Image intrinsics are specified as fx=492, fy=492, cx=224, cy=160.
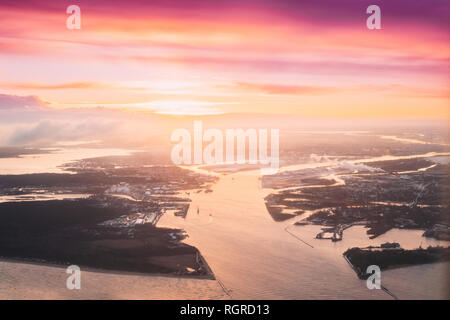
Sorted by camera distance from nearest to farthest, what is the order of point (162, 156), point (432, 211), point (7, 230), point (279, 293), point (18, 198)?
1. point (279, 293)
2. point (7, 230)
3. point (432, 211)
4. point (18, 198)
5. point (162, 156)

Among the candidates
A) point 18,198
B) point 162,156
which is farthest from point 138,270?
point 162,156

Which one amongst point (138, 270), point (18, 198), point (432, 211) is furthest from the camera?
point (18, 198)

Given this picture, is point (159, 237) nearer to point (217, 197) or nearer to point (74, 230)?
point (74, 230)

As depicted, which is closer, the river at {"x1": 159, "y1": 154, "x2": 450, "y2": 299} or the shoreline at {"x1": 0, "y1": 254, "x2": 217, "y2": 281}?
the river at {"x1": 159, "y1": 154, "x2": 450, "y2": 299}

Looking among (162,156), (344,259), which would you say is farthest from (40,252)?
(162,156)

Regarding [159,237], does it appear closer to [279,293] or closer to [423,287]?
[279,293]

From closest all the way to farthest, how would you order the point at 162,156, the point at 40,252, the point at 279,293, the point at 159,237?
the point at 279,293, the point at 40,252, the point at 159,237, the point at 162,156

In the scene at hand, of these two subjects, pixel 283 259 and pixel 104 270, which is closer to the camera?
pixel 104 270

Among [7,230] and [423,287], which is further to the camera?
[7,230]

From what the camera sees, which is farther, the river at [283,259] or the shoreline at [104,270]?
the shoreline at [104,270]
